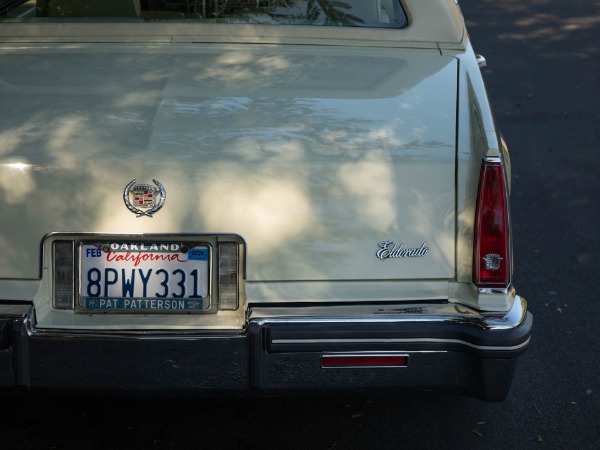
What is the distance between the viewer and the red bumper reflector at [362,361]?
316cm

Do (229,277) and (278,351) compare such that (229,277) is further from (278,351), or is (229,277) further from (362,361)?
(362,361)

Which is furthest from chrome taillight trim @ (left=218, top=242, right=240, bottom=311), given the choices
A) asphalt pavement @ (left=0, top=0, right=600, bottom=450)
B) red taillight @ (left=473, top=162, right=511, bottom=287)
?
red taillight @ (left=473, top=162, right=511, bottom=287)

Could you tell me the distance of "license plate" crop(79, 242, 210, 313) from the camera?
316 centimetres

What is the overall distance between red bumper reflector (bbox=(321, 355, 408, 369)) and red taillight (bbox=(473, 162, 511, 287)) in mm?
372

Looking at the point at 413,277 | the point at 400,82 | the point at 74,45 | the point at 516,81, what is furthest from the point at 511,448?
the point at 516,81

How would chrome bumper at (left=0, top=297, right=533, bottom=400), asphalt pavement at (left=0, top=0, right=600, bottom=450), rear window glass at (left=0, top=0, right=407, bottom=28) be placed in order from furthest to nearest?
rear window glass at (left=0, top=0, right=407, bottom=28) < asphalt pavement at (left=0, top=0, right=600, bottom=450) < chrome bumper at (left=0, top=297, right=533, bottom=400)

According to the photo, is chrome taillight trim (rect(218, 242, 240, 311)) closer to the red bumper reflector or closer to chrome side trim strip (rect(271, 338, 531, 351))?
chrome side trim strip (rect(271, 338, 531, 351))

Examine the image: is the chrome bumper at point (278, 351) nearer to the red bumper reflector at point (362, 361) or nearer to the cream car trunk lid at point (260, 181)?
the red bumper reflector at point (362, 361)

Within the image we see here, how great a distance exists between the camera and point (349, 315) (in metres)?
3.15

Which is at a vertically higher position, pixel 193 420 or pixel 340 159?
pixel 340 159

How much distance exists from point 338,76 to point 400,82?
24 cm

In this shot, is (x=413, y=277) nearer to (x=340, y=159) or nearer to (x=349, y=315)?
(x=349, y=315)

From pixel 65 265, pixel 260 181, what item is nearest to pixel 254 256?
pixel 260 181

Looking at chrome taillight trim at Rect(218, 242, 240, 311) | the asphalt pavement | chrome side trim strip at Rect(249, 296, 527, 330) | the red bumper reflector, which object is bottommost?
the asphalt pavement
